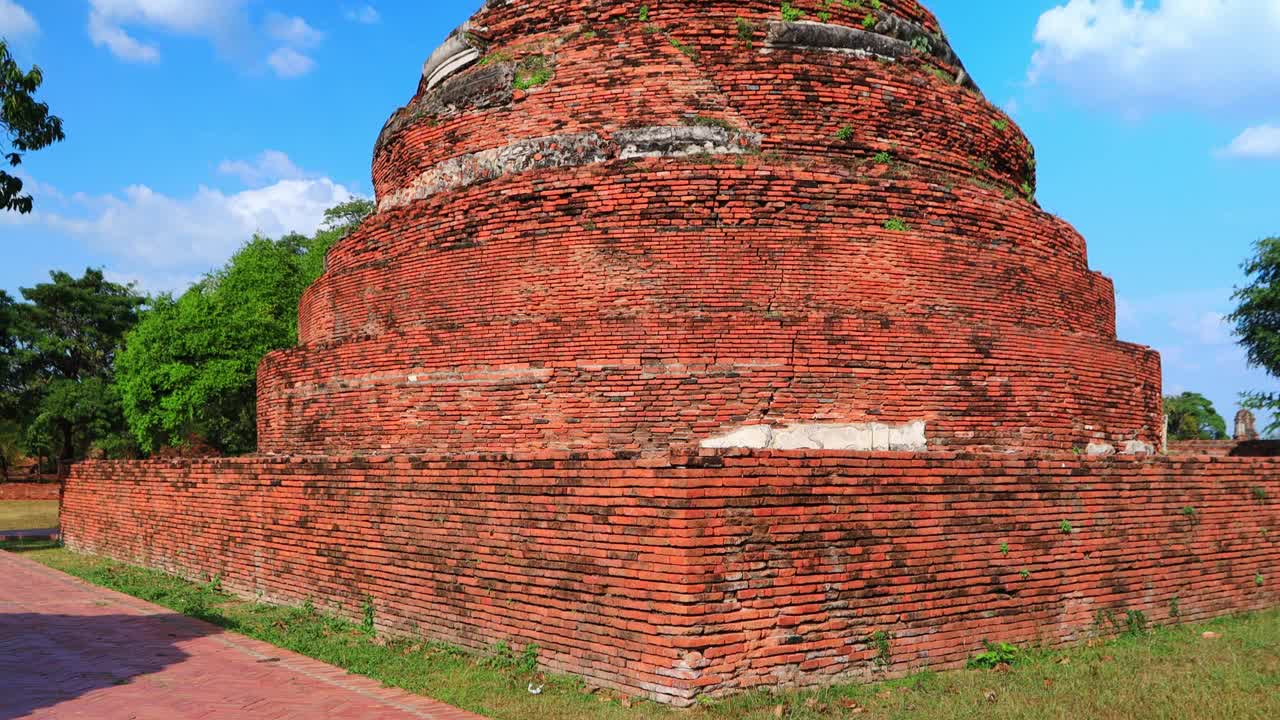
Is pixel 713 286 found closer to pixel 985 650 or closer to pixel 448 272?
pixel 448 272

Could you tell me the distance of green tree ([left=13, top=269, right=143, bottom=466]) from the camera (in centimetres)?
2955

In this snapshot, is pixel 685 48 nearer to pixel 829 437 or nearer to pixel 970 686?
pixel 829 437

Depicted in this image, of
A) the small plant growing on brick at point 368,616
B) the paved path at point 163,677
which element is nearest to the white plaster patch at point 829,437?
the small plant growing on brick at point 368,616

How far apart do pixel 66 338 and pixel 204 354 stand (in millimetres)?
17321

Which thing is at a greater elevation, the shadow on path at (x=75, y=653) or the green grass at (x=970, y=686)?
the green grass at (x=970, y=686)

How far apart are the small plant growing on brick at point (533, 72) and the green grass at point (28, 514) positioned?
16365 mm

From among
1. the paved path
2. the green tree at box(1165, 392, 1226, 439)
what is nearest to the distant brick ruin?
the paved path

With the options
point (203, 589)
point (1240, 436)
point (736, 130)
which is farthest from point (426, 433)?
point (1240, 436)

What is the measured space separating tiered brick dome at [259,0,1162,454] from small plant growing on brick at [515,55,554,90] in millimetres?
31

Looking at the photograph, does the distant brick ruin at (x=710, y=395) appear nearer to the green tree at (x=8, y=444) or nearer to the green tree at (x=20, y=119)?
the green tree at (x=20, y=119)

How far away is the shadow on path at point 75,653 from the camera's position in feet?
17.5

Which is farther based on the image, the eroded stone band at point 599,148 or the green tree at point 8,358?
the green tree at point 8,358

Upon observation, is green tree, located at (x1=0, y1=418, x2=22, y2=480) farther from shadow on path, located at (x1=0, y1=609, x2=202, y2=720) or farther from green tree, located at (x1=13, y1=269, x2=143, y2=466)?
shadow on path, located at (x1=0, y1=609, x2=202, y2=720)

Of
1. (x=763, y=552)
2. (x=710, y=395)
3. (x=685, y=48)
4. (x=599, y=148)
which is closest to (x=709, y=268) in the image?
(x=710, y=395)
